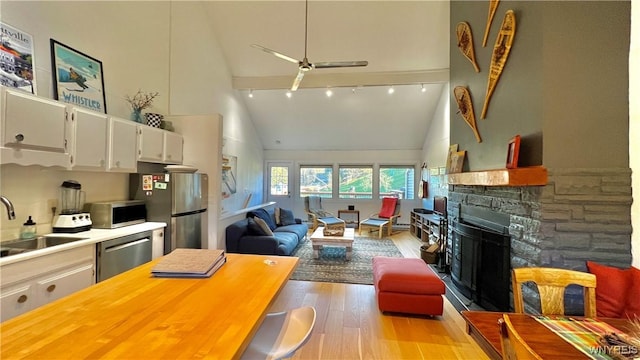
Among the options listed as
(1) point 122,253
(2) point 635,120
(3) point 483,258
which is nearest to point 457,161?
(3) point 483,258

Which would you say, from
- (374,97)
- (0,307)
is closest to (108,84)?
(0,307)

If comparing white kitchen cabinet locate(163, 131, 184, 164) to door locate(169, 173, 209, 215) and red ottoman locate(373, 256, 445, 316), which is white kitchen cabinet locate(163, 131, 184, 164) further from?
red ottoman locate(373, 256, 445, 316)

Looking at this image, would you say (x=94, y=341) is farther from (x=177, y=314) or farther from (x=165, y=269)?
(x=165, y=269)

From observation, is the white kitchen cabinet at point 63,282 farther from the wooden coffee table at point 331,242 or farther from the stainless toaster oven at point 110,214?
the wooden coffee table at point 331,242

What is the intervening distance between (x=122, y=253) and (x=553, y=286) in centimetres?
315

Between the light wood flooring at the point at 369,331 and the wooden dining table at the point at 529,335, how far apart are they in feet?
3.25

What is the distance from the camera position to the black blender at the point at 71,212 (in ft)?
7.58

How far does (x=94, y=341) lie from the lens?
729 mm

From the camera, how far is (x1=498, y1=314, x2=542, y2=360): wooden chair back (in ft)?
2.55

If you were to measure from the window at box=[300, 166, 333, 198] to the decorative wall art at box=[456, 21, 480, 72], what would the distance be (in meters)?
5.29

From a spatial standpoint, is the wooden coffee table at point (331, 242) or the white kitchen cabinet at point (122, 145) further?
the wooden coffee table at point (331, 242)

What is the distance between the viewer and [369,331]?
8.05 feet

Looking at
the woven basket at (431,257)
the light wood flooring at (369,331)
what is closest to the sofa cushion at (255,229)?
the light wood flooring at (369,331)

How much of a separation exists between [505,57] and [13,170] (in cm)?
431
